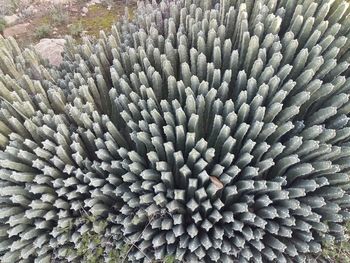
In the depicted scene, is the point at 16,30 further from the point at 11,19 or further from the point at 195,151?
the point at 195,151

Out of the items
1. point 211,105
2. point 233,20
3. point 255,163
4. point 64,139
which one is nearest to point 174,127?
point 211,105

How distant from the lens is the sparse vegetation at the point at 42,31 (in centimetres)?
612

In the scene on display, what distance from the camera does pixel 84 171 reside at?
3387mm

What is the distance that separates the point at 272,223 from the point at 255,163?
49cm

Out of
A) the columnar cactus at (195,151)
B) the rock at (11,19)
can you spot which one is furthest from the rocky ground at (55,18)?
the columnar cactus at (195,151)

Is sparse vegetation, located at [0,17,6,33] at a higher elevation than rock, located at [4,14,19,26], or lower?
higher

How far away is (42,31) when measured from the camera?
6.13 m

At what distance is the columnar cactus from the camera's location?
→ 3.16m

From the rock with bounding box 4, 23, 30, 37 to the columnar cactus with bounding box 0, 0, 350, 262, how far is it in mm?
2936

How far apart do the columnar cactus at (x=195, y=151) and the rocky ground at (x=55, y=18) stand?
2.59 m

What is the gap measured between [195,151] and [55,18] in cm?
424

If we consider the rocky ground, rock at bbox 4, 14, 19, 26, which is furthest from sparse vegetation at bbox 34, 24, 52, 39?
rock at bbox 4, 14, 19, 26

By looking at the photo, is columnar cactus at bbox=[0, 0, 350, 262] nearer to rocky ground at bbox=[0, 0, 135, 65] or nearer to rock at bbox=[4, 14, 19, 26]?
rocky ground at bbox=[0, 0, 135, 65]

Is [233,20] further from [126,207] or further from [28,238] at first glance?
[28,238]
